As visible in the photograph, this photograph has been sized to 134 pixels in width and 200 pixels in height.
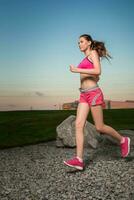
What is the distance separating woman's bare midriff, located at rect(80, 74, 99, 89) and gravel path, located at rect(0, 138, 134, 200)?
1.59 m

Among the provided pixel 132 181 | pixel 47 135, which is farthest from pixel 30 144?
pixel 132 181

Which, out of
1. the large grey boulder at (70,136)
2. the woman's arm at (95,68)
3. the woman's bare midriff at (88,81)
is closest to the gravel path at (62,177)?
the large grey boulder at (70,136)

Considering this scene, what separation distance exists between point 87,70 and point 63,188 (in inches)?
81.0

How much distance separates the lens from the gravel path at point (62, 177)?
18.6 ft

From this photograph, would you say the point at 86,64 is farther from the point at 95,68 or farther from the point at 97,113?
the point at 97,113

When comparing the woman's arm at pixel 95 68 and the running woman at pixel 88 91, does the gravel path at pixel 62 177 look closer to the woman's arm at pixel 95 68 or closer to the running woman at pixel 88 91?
the running woman at pixel 88 91

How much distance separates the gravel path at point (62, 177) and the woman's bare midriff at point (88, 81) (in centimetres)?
159

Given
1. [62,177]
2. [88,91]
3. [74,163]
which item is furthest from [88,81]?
[62,177]

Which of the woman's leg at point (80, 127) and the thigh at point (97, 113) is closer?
the woman's leg at point (80, 127)

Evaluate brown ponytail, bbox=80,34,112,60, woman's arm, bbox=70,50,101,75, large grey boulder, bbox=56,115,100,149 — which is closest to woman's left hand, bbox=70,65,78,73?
woman's arm, bbox=70,50,101,75

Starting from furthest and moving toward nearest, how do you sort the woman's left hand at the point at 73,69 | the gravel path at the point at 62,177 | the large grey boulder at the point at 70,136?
the large grey boulder at the point at 70,136 < the woman's left hand at the point at 73,69 < the gravel path at the point at 62,177

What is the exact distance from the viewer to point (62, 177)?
673 cm

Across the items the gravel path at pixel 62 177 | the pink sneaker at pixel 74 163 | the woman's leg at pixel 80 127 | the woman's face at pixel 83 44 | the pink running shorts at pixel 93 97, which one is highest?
the woman's face at pixel 83 44

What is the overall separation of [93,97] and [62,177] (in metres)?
1.52
